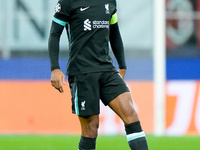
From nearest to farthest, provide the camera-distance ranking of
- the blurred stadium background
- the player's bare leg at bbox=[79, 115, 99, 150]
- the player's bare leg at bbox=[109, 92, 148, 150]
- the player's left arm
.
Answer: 1. the player's bare leg at bbox=[109, 92, 148, 150]
2. the player's bare leg at bbox=[79, 115, 99, 150]
3. the player's left arm
4. the blurred stadium background

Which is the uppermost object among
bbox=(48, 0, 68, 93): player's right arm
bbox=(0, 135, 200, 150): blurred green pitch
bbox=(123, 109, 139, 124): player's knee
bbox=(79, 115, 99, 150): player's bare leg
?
bbox=(48, 0, 68, 93): player's right arm

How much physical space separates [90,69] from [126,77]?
311 inches

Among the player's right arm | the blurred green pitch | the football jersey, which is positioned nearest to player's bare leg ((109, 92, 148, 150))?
the football jersey

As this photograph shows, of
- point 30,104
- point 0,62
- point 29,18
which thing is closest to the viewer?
point 30,104

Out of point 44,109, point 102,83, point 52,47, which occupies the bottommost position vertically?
point 44,109

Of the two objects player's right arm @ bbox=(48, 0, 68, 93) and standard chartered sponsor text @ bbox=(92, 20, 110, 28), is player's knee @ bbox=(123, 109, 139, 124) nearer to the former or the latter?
player's right arm @ bbox=(48, 0, 68, 93)

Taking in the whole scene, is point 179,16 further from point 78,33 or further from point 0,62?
point 78,33

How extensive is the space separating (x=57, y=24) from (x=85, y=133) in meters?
0.89

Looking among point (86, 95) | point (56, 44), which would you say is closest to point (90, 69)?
point (86, 95)

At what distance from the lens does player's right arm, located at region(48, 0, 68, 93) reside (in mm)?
4477

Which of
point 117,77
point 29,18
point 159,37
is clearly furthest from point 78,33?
point 29,18

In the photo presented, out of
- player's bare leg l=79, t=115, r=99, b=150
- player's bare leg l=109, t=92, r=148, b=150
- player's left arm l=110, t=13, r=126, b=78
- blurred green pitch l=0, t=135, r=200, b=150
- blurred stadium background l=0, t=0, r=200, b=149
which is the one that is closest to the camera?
player's bare leg l=109, t=92, r=148, b=150

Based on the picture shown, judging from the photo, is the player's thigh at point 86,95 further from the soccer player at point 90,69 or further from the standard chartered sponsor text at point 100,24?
Result: the standard chartered sponsor text at point 100,24

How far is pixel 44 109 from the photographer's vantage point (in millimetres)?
11484
